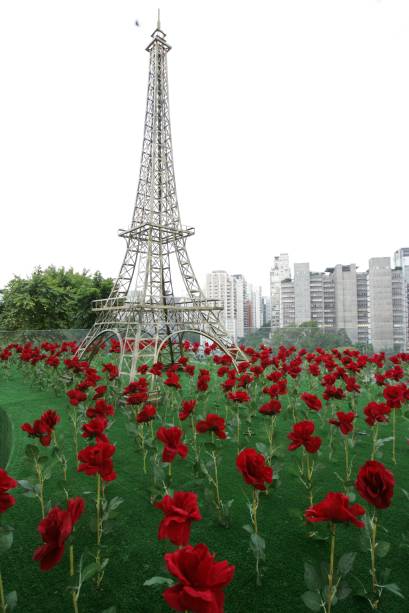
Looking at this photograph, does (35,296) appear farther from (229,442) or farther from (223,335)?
(229,442)

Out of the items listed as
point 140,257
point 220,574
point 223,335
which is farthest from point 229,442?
point 140,257

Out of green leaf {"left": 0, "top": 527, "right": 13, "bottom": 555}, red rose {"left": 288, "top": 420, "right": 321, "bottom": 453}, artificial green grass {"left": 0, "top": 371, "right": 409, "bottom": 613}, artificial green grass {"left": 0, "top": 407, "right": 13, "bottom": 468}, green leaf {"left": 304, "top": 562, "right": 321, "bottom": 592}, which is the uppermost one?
red rose {"left": 288, "top": 420, "right": 321, "bottom": 453}

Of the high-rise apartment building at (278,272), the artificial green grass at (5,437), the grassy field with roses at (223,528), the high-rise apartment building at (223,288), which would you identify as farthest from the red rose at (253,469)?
the high-rise apartment building at (278,272)

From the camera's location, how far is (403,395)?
13.1 feet

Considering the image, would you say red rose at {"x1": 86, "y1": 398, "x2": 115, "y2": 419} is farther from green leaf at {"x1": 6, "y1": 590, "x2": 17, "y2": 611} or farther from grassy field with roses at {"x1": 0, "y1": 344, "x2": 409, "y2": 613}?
green leaf at {"x1": 6, "y1": 590, "x2": 17, "y2": 611}

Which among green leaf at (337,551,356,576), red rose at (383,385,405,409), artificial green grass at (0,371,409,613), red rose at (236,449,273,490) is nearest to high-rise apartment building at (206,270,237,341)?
red rose at (383,385,405,409)

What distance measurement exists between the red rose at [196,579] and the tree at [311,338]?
10753mm

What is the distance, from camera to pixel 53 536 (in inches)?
51.8

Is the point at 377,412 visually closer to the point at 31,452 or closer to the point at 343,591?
the point at 343,591

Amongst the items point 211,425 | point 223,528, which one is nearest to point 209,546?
point 223,528

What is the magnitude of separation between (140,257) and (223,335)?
4.83 metres

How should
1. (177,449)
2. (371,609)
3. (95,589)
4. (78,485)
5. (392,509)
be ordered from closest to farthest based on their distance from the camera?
(371,609), (95,589), (177,449), (392,509), (78,485)

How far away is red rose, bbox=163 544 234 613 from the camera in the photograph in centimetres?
92

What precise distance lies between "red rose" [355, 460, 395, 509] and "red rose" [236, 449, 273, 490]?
1.60ft
